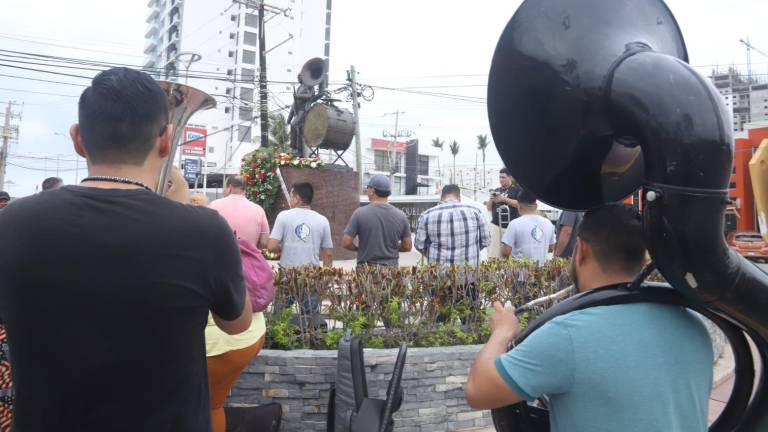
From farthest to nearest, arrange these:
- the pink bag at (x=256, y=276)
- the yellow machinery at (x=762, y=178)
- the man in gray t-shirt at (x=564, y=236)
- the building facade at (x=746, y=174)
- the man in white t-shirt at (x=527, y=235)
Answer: the building facade at (x=746, y=174) → the man in gray t-shirt at (x=564, y=236) → the man in white t-shirt at (x=527, y=235) → the pink bag at (x=256, y=276) → the yellow machinery at (x=762, y=178)

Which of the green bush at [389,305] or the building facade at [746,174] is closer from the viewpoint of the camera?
the green bush at [389,305]

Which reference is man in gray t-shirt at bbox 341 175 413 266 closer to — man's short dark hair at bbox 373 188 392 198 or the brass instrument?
man's short dark hair at bbox 373 188 392 198

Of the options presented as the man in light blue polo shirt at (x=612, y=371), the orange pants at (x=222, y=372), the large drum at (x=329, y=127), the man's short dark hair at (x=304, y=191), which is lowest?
the orange pants at (x=222, y=372)

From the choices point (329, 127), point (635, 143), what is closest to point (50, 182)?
point (329, 127)

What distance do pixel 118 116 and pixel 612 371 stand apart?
145cm

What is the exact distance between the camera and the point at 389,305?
3.73 m

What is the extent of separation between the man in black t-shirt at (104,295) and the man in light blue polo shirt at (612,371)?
2.70ft

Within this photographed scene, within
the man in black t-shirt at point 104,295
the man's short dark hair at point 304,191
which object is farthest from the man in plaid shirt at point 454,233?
the man in black t-shirt at point 104,295

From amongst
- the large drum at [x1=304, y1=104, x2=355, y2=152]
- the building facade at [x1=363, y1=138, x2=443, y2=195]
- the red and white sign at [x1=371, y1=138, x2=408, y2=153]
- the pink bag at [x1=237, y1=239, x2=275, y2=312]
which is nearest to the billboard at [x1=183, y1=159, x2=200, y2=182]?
the large drum at [x1=304, y1=104, x2=355, y2=152]

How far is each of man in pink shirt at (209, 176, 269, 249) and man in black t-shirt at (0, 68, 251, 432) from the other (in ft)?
11.1

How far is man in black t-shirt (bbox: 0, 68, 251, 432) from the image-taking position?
1231mm

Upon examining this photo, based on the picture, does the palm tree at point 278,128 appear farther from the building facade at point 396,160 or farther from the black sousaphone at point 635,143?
the black sousaphone at point 635,143

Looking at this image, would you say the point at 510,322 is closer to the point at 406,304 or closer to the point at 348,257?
the point at 406,304

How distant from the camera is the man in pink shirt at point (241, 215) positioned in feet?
15.5
